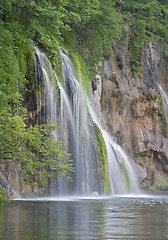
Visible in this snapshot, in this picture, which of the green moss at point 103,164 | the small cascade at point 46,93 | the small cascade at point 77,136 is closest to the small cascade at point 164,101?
the green moss at point 103,164

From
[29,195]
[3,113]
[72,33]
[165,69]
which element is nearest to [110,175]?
[29,195]

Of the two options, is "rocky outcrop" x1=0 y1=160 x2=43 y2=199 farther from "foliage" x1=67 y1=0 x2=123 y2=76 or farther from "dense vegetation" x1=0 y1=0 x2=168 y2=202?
"foliage" x1=67 y1=0 x2=123 y2=76

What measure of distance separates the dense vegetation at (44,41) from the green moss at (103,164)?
228 centimetres

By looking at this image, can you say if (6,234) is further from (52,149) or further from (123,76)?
(123,76)

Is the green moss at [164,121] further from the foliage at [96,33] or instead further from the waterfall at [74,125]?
the waterfall at [74,125]

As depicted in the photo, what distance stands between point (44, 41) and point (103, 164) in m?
7.92

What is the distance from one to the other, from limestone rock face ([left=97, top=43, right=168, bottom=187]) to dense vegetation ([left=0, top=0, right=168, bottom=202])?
3.66 feet

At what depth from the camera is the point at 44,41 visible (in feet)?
53.6

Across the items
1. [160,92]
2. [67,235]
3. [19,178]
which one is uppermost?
[160,92]

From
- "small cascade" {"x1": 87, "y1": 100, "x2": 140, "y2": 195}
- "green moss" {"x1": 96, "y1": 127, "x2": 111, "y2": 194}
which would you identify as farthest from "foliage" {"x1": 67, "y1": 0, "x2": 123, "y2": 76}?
"green moss" {"x1": 96, "y1": 127, "x2": 111, "y2": 194}

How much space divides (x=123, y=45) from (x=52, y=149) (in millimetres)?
21217

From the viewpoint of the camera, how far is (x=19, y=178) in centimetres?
1852

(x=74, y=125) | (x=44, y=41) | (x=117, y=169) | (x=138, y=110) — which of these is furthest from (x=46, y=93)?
(x=138, y=110)

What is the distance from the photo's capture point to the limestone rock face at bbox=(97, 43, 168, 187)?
31.4 meters
